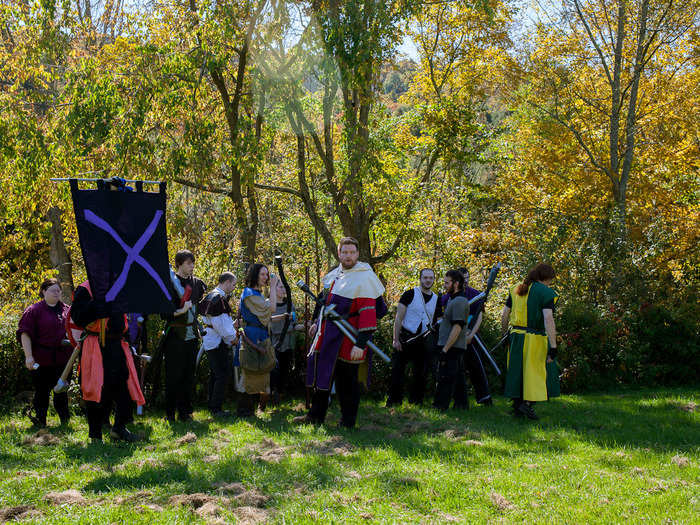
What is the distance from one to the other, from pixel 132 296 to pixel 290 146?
1262 cm

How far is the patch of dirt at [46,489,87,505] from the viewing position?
16.0 ft

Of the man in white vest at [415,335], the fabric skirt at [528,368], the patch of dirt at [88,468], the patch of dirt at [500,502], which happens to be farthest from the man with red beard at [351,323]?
the patch of dirt at [500,502]

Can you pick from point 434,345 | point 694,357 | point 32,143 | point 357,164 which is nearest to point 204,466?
point 434,345

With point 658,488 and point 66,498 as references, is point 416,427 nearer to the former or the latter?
point 658,488

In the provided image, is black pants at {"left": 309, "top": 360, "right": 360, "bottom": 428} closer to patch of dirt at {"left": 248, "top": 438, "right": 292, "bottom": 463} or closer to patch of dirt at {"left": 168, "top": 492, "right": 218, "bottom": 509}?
patch of dirt at {"left": 248, "top": 438, "right": 292, "bottom": 463}

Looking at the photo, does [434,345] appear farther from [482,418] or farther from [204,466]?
[204,466]

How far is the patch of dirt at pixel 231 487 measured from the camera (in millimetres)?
5121

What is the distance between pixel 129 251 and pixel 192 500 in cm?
247

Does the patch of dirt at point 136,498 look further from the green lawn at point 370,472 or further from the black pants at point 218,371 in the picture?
the black pants at point 218,371

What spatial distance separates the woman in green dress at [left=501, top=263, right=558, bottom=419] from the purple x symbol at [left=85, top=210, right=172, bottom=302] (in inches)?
164

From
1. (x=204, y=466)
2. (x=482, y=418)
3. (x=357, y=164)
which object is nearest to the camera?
(x=204, y=466)

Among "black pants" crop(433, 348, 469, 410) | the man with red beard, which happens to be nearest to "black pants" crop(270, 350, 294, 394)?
the man with red beard

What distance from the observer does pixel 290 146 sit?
1847cm

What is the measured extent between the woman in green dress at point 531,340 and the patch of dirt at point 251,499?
414 centimetres
